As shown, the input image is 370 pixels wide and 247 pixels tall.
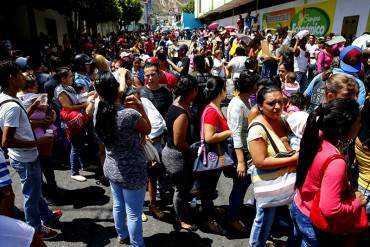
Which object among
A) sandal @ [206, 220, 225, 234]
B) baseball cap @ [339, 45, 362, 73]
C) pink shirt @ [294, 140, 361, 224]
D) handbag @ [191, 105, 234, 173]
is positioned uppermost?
baseball cap @ [339, 45, 362, 73]

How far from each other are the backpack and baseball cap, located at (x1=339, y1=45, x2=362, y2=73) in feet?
0.70

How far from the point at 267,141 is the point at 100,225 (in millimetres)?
2368

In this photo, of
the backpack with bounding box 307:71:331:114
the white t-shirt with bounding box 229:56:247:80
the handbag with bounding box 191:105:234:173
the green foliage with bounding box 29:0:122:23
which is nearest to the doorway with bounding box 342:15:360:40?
the white t-shirt with bounding box 229:56:247:80

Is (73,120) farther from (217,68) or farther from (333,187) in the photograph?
(217,68)

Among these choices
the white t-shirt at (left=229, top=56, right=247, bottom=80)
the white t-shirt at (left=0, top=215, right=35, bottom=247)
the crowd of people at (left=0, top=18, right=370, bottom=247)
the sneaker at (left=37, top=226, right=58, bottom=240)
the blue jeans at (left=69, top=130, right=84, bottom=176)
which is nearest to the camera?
the white t-shirt at (left=0, top=215, right=35, bottom=247)

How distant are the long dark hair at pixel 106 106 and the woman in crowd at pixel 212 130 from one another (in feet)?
3.24

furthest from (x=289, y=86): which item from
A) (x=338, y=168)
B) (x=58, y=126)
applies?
(x=58, y=126)

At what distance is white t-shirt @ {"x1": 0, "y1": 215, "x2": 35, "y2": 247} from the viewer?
4.21 ft

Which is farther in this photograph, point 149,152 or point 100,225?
point 100,225

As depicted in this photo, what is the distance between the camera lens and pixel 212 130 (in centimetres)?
292

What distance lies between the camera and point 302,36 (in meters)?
Result: 7.92

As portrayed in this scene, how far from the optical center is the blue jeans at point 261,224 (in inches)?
103

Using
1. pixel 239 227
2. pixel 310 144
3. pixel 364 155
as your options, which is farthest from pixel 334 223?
pixel 239 227

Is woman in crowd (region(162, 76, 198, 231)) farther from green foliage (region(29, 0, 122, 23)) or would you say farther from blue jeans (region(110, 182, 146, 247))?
green foliage (region(29, 0, 122, 23))
